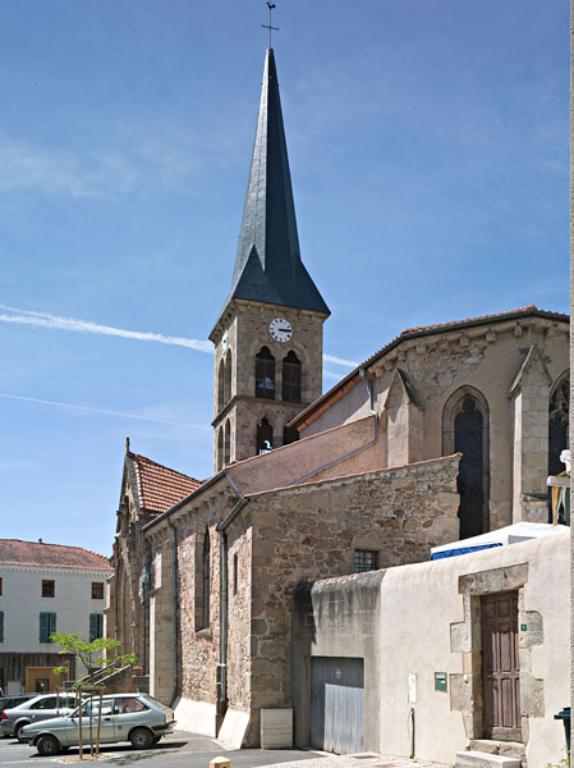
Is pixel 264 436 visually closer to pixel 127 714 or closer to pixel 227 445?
pixel 227 445

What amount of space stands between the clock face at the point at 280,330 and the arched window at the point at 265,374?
77 centimetres

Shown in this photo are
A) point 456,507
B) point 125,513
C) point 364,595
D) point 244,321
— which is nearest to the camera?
point 364,595

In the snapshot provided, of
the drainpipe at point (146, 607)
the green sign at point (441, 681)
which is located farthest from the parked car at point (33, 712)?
the green sign at point (441, 681)

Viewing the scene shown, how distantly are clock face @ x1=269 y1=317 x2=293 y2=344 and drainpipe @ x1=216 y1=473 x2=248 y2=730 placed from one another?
2082 cm

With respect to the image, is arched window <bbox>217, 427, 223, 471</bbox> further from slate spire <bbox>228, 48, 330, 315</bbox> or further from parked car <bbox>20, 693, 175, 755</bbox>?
parked car <bbox>20, 693, 175, 755</bbox>

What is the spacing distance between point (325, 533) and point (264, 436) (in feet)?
71.9

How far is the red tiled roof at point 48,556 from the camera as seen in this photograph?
174 ft

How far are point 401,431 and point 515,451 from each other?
2685mm

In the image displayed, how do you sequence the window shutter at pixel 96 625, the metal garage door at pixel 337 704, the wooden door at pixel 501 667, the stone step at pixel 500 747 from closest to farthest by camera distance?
1. the stone step at pixel 500 747
2. the wooden door at pixel 501 667
3. the metal garage door at pixel 337 704
4. the window shutter at pixel 96 625

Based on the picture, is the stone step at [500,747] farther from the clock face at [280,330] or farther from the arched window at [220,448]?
the arched window at [220,448]

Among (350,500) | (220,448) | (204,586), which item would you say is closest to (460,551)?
A: (350,500)

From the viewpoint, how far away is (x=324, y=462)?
892 inches

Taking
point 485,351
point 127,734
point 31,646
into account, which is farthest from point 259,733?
point 31,646

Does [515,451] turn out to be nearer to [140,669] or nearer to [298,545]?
[298,545]
